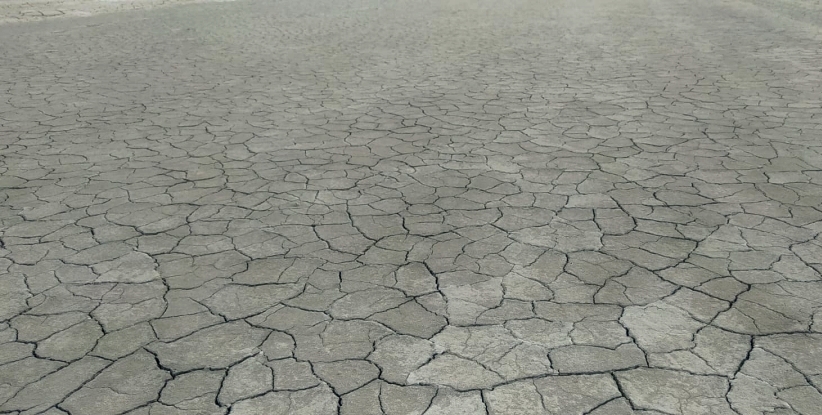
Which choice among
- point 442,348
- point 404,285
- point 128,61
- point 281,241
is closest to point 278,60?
point 128,61

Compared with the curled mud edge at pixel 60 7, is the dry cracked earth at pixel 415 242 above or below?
above

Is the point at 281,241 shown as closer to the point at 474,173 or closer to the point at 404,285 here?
the point at 404,285

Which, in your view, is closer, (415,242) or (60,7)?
(415,242)

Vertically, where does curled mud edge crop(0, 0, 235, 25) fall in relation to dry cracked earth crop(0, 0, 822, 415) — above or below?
below

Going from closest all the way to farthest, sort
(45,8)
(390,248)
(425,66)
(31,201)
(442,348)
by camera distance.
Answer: (442,348) < (390,248) < (31,201) < (425,66) < (45,8)

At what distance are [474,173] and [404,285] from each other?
64.2 inches

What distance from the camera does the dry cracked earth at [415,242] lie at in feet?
8.56

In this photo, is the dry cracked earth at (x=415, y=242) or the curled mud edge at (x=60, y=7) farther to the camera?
the curled mud edge at (x=60, y=7)

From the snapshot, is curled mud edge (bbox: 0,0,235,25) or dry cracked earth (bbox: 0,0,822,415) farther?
curled mud edge (bbox: 0,0,235,25)

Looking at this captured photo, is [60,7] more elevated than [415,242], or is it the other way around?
[415,242]

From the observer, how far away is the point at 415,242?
375 centimetres

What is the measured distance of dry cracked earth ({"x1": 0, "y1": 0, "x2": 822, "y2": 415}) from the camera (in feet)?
8.56

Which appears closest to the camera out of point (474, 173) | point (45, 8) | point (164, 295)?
point (164, 295)

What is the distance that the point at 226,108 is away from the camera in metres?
Answer: 6.67
